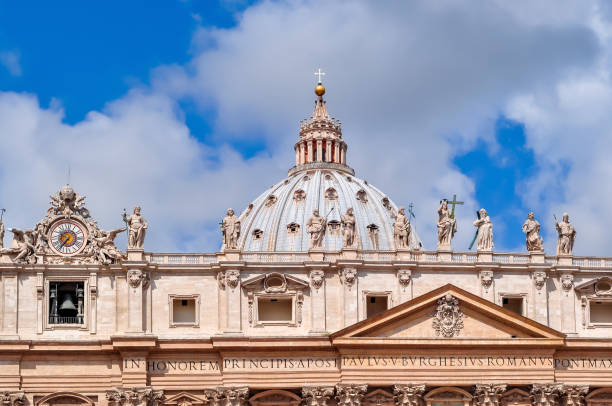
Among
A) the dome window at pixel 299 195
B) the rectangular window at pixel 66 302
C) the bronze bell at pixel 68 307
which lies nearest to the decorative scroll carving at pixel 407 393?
the rectangular window at pixel 66 302

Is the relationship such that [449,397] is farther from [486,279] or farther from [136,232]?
[136,232]

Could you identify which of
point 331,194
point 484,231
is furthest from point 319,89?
point 484,231

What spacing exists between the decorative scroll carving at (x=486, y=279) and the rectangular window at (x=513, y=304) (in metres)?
1.42

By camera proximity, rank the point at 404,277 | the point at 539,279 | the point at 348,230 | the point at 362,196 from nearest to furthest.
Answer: the point at 404,277, the point at 348,230, the point at 539,279, the point at 362,196

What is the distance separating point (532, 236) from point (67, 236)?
1083 inches

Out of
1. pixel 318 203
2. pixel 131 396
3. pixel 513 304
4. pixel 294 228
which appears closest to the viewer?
pixel 131 396

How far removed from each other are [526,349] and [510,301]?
12.7 feet

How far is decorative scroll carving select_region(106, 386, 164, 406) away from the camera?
86.6 m

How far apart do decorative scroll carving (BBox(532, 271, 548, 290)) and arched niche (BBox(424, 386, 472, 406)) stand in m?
7.91

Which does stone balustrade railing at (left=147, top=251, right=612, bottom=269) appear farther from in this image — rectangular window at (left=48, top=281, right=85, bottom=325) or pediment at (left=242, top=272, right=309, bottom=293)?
rectangular window at (left=48, top=281, right=85, bottom=325)

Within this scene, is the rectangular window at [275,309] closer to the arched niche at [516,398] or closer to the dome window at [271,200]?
the arched niche at [516,398]

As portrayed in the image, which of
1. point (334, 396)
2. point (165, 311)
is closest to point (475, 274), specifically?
point (334, 396)

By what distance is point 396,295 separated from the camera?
3548 inches

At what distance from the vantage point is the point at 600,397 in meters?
90.0
